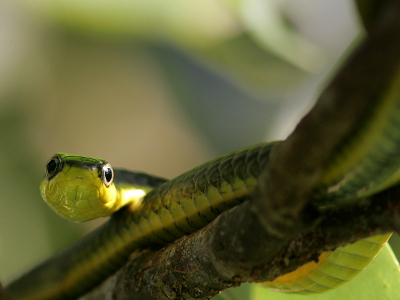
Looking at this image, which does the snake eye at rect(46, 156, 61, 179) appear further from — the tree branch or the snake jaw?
the tree branch

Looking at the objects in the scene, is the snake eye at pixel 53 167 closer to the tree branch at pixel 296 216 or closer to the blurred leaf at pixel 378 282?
the tree branch at pixel 296 216

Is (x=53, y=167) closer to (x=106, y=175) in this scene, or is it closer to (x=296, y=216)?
(x=106, y=175)

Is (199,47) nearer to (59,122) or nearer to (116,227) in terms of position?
(59,122)

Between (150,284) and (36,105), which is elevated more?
(36,105)

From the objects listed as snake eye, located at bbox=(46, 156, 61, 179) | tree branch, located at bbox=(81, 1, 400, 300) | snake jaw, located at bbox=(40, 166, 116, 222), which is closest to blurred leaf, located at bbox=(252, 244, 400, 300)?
tree branch, located at bbox=(81, 1, 400, 300)

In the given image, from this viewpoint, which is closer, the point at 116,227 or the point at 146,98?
the point at 116,227

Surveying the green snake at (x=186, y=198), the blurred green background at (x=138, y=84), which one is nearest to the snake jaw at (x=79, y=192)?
the green snake at (x=186, y=198)

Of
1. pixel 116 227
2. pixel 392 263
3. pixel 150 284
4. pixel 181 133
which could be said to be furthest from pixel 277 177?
Answer: pixel 181 133
